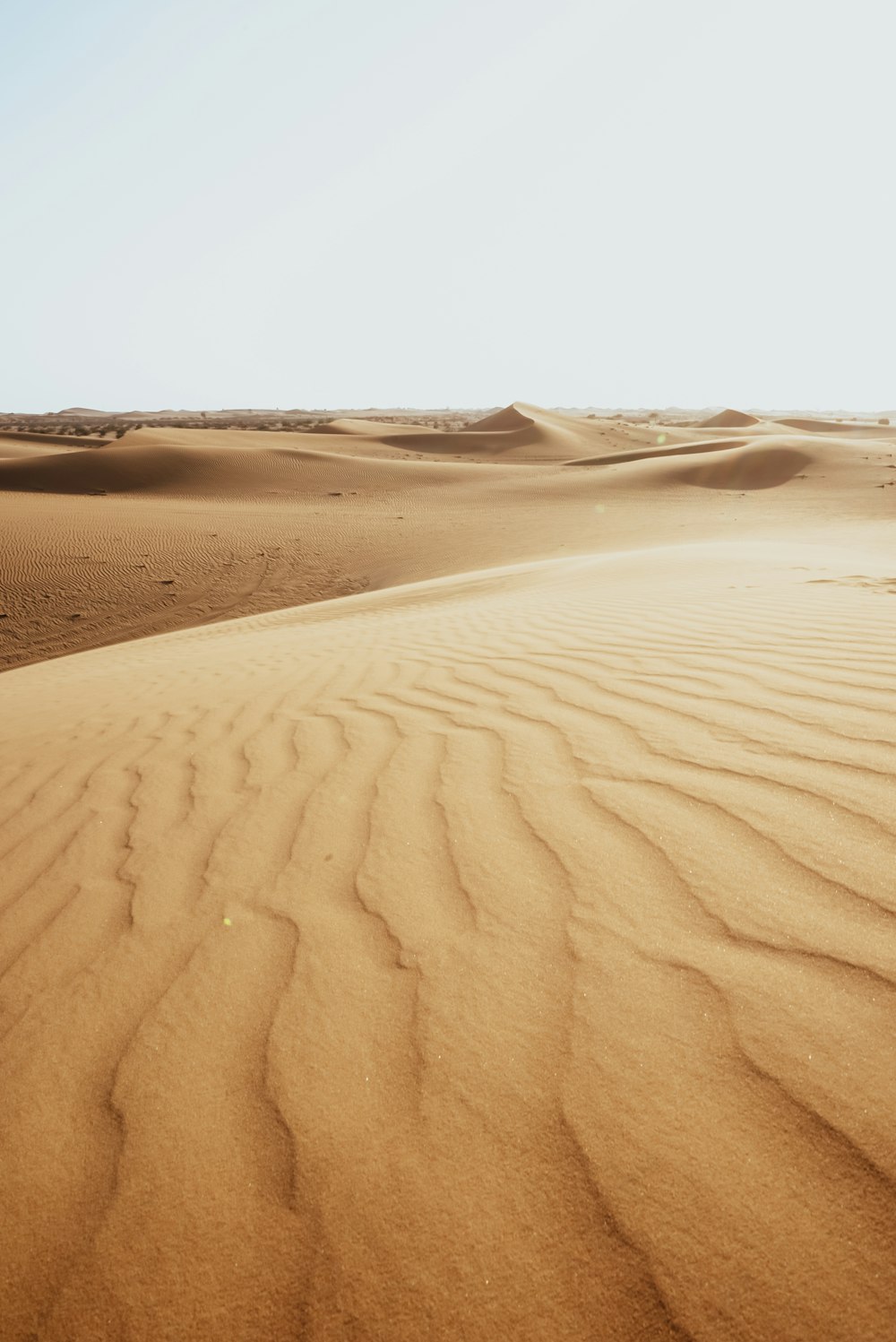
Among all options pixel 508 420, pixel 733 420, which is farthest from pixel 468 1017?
pixel 733 420

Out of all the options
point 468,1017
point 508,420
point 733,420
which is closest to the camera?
point 468,1017

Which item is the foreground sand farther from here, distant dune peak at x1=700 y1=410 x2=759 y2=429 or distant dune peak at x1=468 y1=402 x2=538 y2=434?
distant dune peak at x1=700 y1=410 x2=759 y2=429

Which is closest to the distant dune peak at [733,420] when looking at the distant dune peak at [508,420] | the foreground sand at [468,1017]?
the distant dune peak at [508,420]

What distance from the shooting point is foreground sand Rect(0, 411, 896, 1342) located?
0.95m

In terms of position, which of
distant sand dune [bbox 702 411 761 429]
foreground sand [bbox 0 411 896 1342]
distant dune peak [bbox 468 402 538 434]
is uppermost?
foreground sand [bbox 0 411 896 1342]

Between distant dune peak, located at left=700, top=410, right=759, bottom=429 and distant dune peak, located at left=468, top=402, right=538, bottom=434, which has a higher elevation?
distant dune peak, located at left=468, top=402, right=538, bottom=434

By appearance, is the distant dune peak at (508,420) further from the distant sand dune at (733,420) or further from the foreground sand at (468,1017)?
the foreground sand at (468,1017)

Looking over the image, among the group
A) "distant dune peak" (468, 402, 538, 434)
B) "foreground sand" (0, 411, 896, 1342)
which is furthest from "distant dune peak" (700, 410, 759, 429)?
"foreground sand" (0, 411, 896, 1342)

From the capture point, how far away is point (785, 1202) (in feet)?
3.15

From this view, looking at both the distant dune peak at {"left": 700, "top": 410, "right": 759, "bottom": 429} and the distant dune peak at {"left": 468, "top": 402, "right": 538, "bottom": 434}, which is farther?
the distant dune peak at {"left": 700, "top": 410, "right": 759, "bottom": 429}

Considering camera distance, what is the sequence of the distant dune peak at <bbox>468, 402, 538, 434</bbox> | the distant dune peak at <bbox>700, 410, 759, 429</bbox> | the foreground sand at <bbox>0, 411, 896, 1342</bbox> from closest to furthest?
1. the foreground sand at <bbox>0, 411, 896, 1342</bbox>
2. the distant dune peak at <bbox>468, 402, 538, 434</bbox>
3. the distant dune peak at <bbox>700, 410, 759, 429</bbox>

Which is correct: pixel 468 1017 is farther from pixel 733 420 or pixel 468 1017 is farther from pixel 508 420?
pixel 733 420

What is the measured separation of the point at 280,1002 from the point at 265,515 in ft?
56.1

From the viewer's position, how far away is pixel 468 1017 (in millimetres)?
1348
